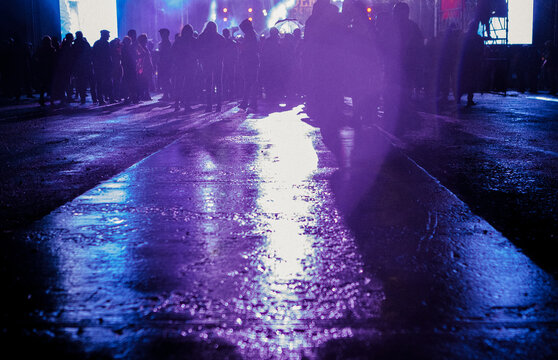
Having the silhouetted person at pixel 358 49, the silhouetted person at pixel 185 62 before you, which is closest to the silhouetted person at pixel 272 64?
the silhouetted person at pixel 185 62

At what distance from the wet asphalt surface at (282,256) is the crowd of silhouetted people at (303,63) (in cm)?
472

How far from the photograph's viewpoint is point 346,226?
12.9 feet

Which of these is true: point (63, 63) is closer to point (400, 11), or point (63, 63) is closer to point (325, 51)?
point (325, 51)

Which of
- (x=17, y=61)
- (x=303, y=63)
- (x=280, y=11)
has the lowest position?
(x=303, y=63)

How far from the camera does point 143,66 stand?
71.2ft

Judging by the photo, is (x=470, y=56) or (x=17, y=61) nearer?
(x=470, y=56)

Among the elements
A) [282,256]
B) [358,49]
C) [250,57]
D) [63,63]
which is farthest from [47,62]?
[282,256]

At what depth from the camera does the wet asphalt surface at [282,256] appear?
7.27 feet

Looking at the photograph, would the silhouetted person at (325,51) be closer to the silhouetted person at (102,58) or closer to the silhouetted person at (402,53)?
the silhouetted person at (402,53)

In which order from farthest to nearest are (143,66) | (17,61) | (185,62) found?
(17,61) < (143,66) < (185,62)

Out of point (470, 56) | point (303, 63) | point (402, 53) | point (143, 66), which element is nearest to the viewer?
point (402, 53)

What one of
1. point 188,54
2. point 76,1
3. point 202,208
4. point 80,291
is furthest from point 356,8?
point 76,1

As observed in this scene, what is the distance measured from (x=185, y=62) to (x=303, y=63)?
10.5 feet

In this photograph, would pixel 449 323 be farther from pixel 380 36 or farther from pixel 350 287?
pixel 380 36
